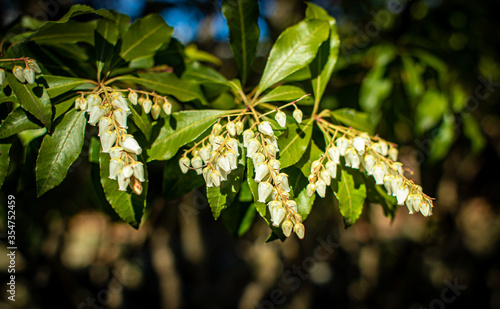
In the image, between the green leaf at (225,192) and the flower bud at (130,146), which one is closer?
the flower bud at (130,146)

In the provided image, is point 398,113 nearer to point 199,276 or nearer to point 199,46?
point 199,46

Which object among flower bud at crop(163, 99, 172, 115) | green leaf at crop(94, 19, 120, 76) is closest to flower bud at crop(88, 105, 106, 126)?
flower bud at crop(163, 99, 172, 115)

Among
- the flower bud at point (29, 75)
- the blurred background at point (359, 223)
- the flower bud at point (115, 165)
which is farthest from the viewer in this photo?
the blurred background at point (359, 223)

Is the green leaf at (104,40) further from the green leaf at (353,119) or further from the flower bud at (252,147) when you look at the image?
the green leaf at (353,119)

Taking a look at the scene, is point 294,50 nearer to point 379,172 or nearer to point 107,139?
point 379,172

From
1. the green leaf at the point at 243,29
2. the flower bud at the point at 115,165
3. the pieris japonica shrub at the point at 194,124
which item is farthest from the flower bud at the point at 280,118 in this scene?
the flower bud at the point at 115,165

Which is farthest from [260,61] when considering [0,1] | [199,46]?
[0,1]
